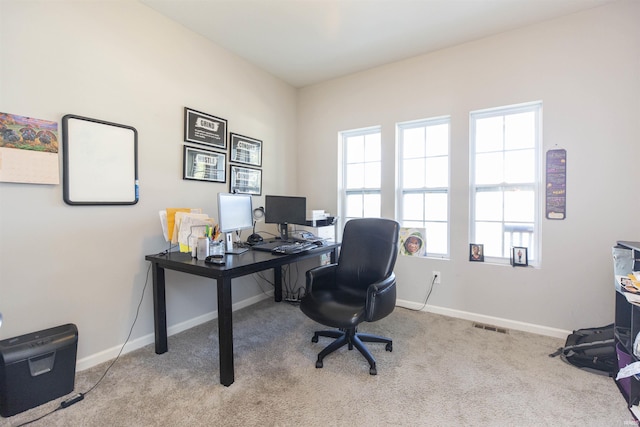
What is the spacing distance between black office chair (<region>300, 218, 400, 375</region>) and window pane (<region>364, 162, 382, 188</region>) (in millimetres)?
1023

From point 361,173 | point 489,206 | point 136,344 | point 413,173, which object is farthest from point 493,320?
point 136,344

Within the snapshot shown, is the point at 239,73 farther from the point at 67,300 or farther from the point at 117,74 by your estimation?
the point at 67,300

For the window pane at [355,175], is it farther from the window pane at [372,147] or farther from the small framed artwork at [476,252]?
the small framed artwork at [476,252]

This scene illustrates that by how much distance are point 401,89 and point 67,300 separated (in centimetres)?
345

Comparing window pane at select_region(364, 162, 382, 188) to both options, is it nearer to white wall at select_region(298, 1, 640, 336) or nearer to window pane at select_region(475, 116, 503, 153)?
white wall at select_region(298, 1, 640, 336)

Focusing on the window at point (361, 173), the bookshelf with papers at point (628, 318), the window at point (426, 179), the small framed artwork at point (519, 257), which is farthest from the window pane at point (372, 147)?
the bookshelf with papers at point (628, 318)

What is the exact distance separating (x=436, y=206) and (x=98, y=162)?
301cm

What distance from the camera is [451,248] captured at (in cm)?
293

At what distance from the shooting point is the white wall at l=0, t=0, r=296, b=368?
1720mm

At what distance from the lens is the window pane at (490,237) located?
110 inches

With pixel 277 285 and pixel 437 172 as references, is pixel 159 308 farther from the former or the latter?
pixel 437 172

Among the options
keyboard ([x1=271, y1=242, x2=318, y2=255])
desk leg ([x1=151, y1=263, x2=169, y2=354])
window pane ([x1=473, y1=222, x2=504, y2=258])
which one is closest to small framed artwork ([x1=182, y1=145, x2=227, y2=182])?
desk leg ([x1=151, y1=263, x2=169, y2=354])

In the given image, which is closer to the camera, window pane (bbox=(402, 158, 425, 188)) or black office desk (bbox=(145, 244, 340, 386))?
black office desk (bbox=(145, 244, 340, 386))

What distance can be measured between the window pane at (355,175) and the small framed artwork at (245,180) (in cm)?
110
